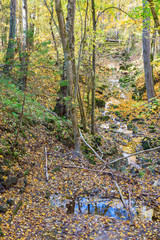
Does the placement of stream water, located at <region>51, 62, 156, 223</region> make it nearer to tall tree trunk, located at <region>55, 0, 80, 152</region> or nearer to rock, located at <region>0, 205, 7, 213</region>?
rock, located at <region>0, 205, 7, 213</region>

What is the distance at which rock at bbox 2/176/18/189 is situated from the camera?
4.81m

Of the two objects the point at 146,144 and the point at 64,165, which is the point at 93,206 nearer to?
the point at 64,165

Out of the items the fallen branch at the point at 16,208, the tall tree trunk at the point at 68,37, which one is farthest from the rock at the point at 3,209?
the tall tree trunk at the point at 68,37

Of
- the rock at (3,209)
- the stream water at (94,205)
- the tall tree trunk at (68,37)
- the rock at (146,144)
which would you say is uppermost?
the tall tree trunk at (68,37)

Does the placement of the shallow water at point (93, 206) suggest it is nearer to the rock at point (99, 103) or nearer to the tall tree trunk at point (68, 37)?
the tall tree trunk at point (68, 37)

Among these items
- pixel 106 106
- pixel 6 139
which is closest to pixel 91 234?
pixel 6 139

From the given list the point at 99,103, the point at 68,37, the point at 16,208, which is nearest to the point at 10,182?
the point at 16,208

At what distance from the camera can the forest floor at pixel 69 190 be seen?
4305 mm

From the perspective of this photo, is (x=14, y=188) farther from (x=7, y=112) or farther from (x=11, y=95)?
(x=11, y=95)

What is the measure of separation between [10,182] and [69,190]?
1.96 m

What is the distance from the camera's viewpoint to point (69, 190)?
6.11m

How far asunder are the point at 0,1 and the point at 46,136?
1511cm

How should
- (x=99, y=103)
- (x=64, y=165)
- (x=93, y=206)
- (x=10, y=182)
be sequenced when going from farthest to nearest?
(x=99, y=103), (x=64, y=165), (x=93, y=206), (x=10, y=182)

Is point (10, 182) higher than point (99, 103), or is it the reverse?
point (99, 103)
